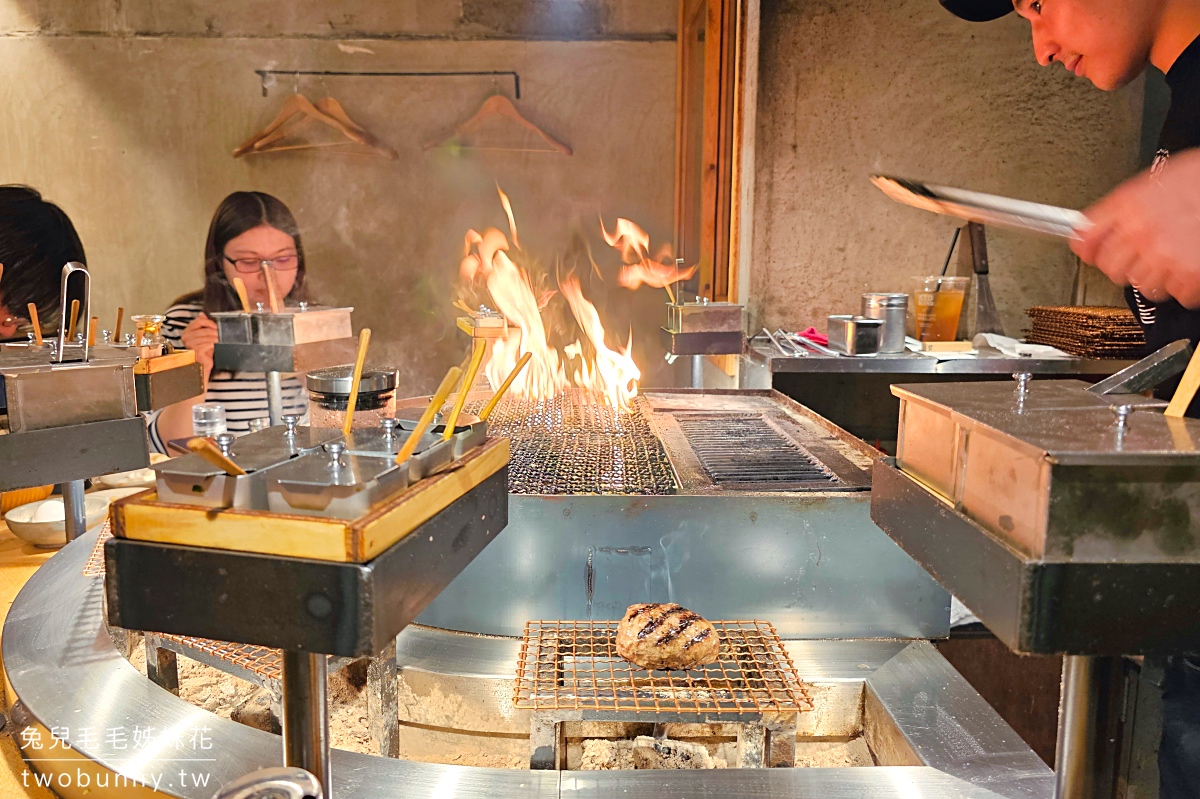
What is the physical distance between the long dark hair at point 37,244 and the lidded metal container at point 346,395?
483 cm

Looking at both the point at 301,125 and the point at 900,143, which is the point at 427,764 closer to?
the point at 900,143

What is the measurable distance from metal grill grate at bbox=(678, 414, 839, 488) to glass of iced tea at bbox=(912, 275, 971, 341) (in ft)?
6.48

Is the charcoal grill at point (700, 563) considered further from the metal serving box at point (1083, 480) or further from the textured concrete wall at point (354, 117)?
the textured concrete wall at point (354, 117)

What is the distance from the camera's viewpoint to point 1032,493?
2.97ft

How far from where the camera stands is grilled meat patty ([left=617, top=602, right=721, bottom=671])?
5.46ft

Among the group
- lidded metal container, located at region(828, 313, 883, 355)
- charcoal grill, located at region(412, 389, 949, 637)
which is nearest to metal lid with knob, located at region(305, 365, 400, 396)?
charcoal grill, located at region(412, 389, 949, 637)

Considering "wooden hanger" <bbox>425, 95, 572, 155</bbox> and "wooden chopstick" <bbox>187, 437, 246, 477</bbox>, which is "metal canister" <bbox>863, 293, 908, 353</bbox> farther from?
"wooden chopstick" <bbox>187, 437, 246, 477</bbox>

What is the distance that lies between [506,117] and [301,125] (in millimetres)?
1556

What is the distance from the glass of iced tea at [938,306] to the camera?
4641mm

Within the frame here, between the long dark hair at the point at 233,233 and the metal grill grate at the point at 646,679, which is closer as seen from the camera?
the metal grill grate at the point at 646,679

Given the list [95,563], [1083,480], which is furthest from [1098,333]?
[95,563]

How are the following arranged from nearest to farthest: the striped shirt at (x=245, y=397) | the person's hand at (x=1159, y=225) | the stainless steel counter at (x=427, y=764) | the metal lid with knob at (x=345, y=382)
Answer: the person's hand at (x=1159, y=225)
the stainless steel counter at (x=427, y=764)
the metal lid with knob at (x=345, y=382)
the striped shirt at (x=245, y=397)

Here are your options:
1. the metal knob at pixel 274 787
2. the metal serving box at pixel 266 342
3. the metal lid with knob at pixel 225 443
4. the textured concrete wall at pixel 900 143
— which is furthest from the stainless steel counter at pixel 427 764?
the textured concrete wall at pixel 900 143

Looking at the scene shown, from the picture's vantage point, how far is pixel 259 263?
6.21 meters
